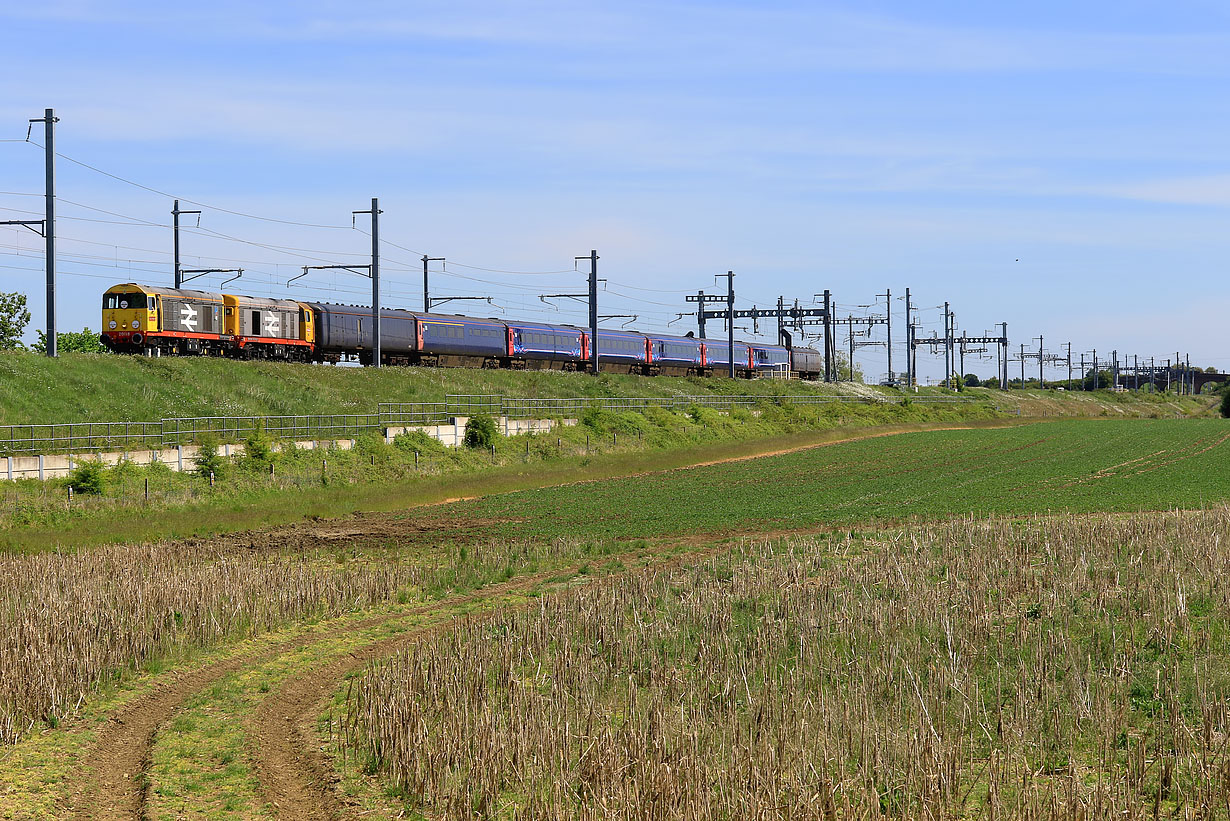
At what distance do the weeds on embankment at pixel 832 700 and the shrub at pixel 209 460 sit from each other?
2116cm

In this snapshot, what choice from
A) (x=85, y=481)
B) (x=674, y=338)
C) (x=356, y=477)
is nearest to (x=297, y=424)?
(x=356, y=477)

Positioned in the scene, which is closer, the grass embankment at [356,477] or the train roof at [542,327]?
the grass embankment at [356,477]

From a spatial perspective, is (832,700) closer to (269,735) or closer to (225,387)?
(269,735)

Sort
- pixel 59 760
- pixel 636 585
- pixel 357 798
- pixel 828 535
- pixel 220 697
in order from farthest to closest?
pixel 828 535 < pixel 636 585 < pixel 220 697 < pixel 59 760 < pixel 357 798

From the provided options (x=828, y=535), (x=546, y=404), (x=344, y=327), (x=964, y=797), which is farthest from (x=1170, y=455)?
(x=964, y=797)

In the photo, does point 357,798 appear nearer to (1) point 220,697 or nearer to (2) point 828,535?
(1) point 220,697

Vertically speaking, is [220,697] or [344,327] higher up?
[344,327]

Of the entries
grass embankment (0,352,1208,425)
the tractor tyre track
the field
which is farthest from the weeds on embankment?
grass embankment (0,352,1208,425)

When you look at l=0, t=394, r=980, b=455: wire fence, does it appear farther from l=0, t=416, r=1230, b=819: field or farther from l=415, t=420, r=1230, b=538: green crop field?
l=0, t=416, r=1230, b=819: field

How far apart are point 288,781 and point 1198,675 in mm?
8904

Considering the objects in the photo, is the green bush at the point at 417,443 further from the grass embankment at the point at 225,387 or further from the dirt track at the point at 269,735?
the dirt track at the point at 269,735

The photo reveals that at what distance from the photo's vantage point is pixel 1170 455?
173 feet

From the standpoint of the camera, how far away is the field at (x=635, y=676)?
9.27 metres

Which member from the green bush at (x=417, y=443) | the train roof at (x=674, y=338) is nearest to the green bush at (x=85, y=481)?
the green bush at (x=417, y=443)
